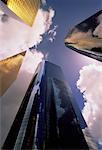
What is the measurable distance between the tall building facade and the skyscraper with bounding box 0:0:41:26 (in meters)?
2.86

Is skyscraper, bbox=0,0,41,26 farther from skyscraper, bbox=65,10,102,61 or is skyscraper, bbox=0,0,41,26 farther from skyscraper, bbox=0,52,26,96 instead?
skyscraper, bbox=65,10,102,61

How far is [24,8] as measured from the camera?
12.0 metres

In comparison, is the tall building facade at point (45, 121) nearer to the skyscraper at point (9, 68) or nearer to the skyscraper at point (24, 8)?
the skyscraper at point (9, 68)

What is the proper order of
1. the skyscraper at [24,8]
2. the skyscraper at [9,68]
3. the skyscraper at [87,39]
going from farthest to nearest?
the skyscraper at [9,68]
the skyscraper at [24,8]
the skyscraper at [87,39]

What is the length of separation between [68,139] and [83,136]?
2.04 ft

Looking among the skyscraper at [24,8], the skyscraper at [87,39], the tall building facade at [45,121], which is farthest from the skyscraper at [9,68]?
the skyscraper at [87,39]

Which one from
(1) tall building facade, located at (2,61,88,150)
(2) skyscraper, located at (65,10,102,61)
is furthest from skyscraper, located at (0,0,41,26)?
(1) tall building facade, located at (2,61,88,150)

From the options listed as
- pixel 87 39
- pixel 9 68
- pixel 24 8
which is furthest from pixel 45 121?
pixel 24 8

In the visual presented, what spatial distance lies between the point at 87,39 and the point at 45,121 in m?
3.88

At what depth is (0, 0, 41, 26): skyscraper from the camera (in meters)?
10.7

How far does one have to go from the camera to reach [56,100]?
541 inches

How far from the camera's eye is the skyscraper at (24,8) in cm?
1073

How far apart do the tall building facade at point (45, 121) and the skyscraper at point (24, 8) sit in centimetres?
286

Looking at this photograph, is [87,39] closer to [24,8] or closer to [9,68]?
[24,8]
